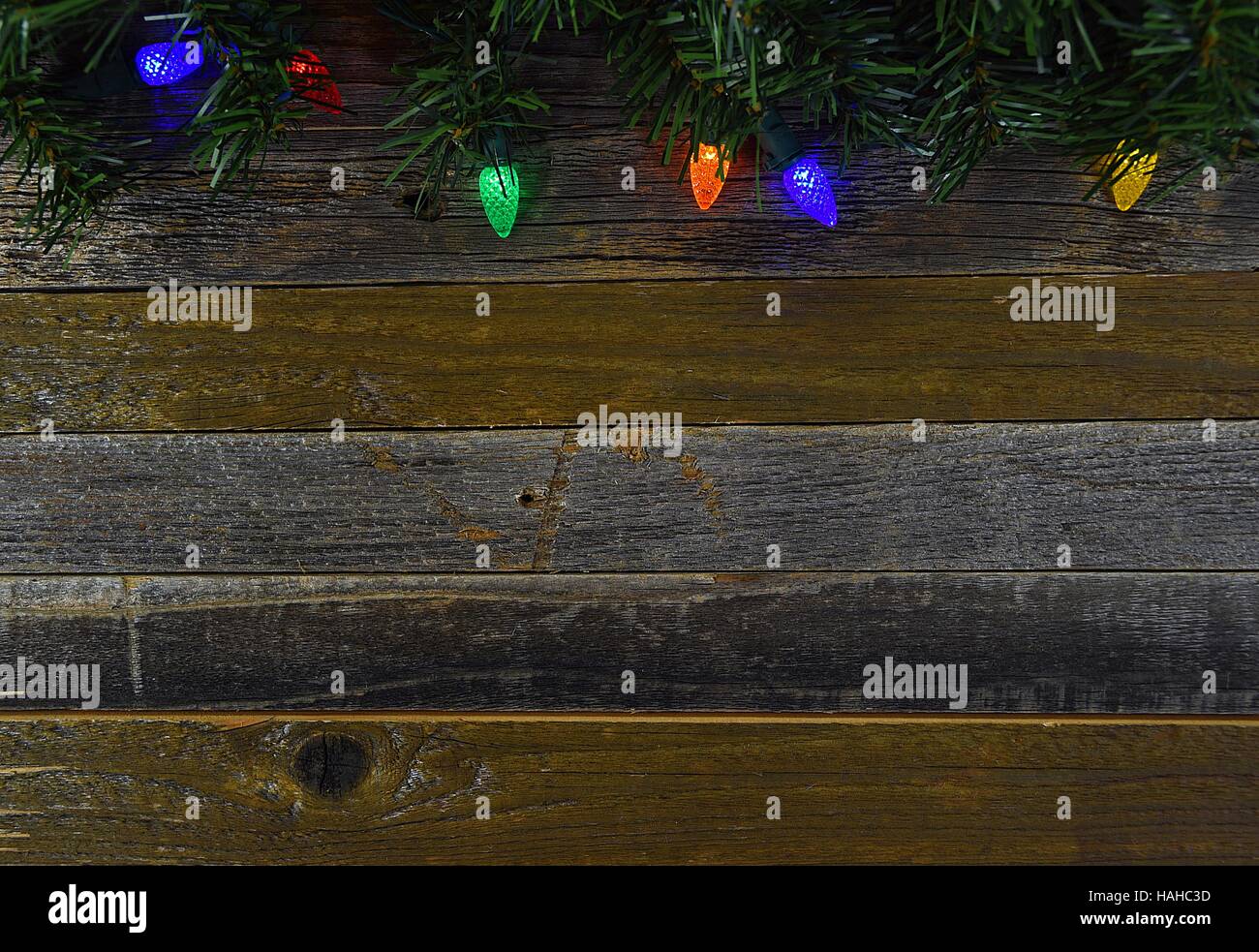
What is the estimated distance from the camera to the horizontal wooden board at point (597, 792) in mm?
762

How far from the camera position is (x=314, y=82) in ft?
2.35

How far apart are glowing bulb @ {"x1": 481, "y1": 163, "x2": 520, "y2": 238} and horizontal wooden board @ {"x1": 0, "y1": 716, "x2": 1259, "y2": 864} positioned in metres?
0.42

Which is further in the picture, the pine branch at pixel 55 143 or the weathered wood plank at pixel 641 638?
the weathered wood plank at pixel 641 638

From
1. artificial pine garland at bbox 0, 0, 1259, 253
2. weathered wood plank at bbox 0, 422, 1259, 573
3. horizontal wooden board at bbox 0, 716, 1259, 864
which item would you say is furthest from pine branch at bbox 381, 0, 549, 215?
horizontal wooden board at bbox 0, 716, 1259, 864

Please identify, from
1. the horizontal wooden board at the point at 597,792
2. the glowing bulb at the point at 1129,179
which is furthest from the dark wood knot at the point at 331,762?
the glowing bulb at the point at 1129,179

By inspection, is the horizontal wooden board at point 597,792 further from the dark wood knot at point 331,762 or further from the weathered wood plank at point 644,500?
the weathered wood plank at point 644,500

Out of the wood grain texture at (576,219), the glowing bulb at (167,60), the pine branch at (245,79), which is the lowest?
the wood grain texture at (576,219)

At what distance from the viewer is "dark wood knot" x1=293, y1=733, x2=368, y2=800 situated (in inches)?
30.5

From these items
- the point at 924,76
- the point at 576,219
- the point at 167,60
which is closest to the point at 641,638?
the point at 576,219

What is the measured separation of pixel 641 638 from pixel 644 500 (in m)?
0.12

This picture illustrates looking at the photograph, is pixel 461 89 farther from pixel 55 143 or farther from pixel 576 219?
pixel 55 143

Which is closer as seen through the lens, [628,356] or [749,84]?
[749,84]

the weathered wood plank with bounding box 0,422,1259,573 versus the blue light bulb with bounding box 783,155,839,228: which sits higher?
the blue light bulb with bounding box 783,155,839,228

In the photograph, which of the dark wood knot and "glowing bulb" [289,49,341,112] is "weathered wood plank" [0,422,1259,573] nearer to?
the dark wood knot
